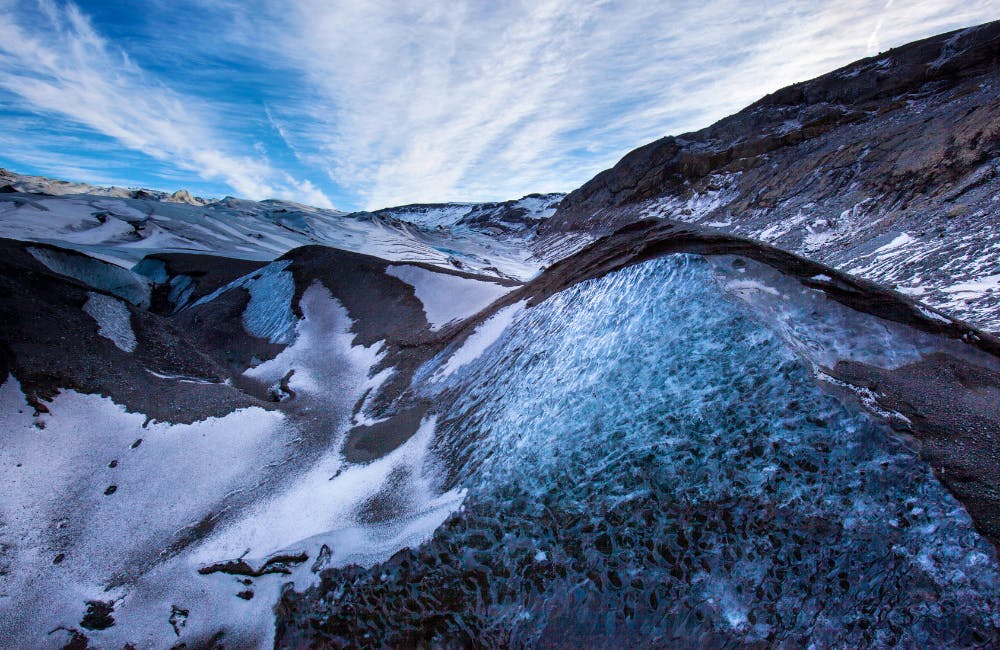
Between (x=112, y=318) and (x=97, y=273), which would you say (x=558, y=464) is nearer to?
(x=112, y=318)

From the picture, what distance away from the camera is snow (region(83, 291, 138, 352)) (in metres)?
14.7

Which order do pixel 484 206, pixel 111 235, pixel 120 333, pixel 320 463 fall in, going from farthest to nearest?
pixel 484 206
pixel 111 235
pixel 120 333
pixel 320 463

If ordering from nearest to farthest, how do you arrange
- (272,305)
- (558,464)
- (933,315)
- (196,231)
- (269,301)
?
(933,315)
(558,464)
(272,305)
(269,301)
(196,231)

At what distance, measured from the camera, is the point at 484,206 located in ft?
479

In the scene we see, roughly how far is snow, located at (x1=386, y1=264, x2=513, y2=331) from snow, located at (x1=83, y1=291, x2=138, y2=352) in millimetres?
11450

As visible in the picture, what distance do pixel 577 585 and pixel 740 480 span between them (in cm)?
262

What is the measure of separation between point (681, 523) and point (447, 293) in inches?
673

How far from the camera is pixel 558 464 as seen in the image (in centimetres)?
663

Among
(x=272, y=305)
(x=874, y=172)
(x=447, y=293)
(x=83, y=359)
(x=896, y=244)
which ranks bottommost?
(x=896, y=244)

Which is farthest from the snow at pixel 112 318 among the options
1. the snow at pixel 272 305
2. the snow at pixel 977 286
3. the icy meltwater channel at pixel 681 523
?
the snow at pixel 977 286

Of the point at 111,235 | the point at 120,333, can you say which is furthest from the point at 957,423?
the point at 111,235

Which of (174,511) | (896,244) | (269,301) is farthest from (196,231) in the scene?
(896,244)

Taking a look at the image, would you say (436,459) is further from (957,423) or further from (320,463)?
(957,423)

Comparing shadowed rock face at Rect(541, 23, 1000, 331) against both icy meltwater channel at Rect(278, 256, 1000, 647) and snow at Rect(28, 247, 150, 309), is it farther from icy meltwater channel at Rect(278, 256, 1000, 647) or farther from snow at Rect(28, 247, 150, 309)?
snow at Rect(28, 247, 150, 309)
